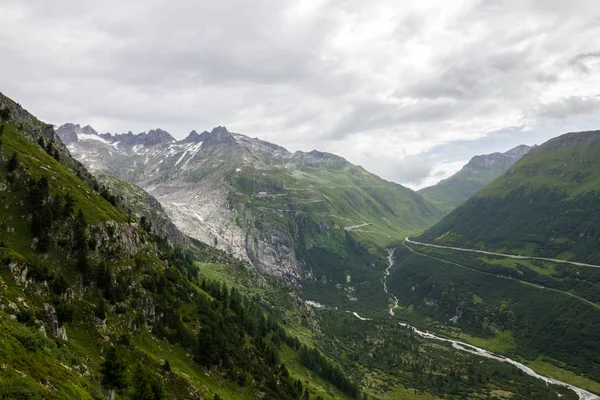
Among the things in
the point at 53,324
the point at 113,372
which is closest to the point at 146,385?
the point at 113,372

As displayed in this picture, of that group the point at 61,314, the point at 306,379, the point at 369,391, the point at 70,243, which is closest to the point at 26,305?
the point at 61,314

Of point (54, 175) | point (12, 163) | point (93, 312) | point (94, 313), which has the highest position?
point (12, 163)

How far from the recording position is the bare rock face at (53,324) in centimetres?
5472

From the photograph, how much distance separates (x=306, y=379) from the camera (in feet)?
487

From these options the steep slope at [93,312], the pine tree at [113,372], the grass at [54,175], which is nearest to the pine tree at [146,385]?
the steep slope at [93,312]

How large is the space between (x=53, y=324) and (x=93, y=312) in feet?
49.9

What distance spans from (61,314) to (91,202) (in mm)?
49652

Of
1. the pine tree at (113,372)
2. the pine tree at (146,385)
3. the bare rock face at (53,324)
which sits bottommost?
the pine tree at (146,385)

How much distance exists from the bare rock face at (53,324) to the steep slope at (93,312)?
0.21m

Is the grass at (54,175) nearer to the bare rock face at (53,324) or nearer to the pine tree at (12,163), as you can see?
the pine tree at (12,163)

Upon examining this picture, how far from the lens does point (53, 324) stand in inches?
2189

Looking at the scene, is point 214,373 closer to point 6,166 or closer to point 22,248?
point 22,248

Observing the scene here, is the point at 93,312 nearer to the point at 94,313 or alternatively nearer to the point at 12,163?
the point at 94,313

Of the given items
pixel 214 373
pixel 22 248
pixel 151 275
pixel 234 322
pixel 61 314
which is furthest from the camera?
pixel 234 322
